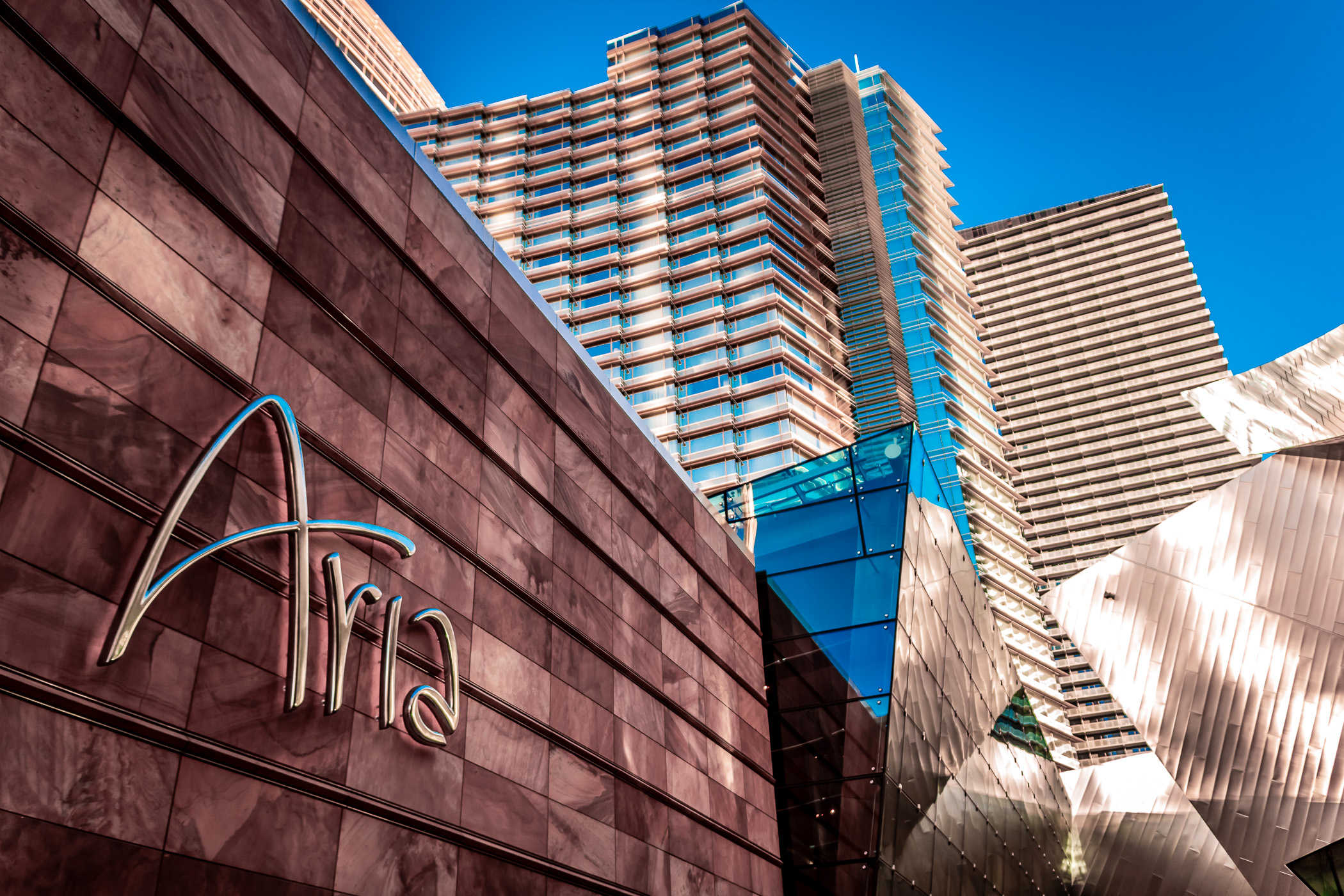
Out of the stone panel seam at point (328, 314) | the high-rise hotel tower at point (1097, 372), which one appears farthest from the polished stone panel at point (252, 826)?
the high-rise hotel tower at point (1097, 372)

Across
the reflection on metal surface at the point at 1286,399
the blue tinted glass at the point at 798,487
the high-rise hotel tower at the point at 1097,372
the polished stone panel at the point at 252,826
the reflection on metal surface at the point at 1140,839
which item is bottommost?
the polished stone panel at the point at 252,826

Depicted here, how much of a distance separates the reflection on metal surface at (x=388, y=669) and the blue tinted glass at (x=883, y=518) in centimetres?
1319

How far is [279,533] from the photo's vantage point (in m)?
8.08

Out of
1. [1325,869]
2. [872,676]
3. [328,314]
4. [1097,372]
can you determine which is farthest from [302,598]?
[1097,372]

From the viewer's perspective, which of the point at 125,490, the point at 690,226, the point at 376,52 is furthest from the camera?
the point at 376,52

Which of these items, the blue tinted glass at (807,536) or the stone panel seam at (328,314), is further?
the blue tinted glass at (807,536)

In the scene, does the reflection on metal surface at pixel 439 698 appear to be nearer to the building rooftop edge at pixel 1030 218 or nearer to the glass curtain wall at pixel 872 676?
the glass curtain wall at pixel 872 676

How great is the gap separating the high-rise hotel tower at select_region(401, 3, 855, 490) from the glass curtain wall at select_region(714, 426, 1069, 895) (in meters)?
38.9

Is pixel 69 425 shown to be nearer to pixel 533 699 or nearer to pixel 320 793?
pixel 320 793

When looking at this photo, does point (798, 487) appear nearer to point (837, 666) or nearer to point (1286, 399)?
point (837, 666)

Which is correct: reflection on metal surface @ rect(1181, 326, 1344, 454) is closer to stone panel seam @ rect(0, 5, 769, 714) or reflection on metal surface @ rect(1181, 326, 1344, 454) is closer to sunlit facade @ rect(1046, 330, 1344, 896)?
sunlit facade @ rect(1046, 330, 1344, 896)

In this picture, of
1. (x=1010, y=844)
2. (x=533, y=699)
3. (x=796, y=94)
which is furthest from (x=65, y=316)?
(x=796, y=94)

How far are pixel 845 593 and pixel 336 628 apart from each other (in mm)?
13694

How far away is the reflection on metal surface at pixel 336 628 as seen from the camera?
27.0 ft
